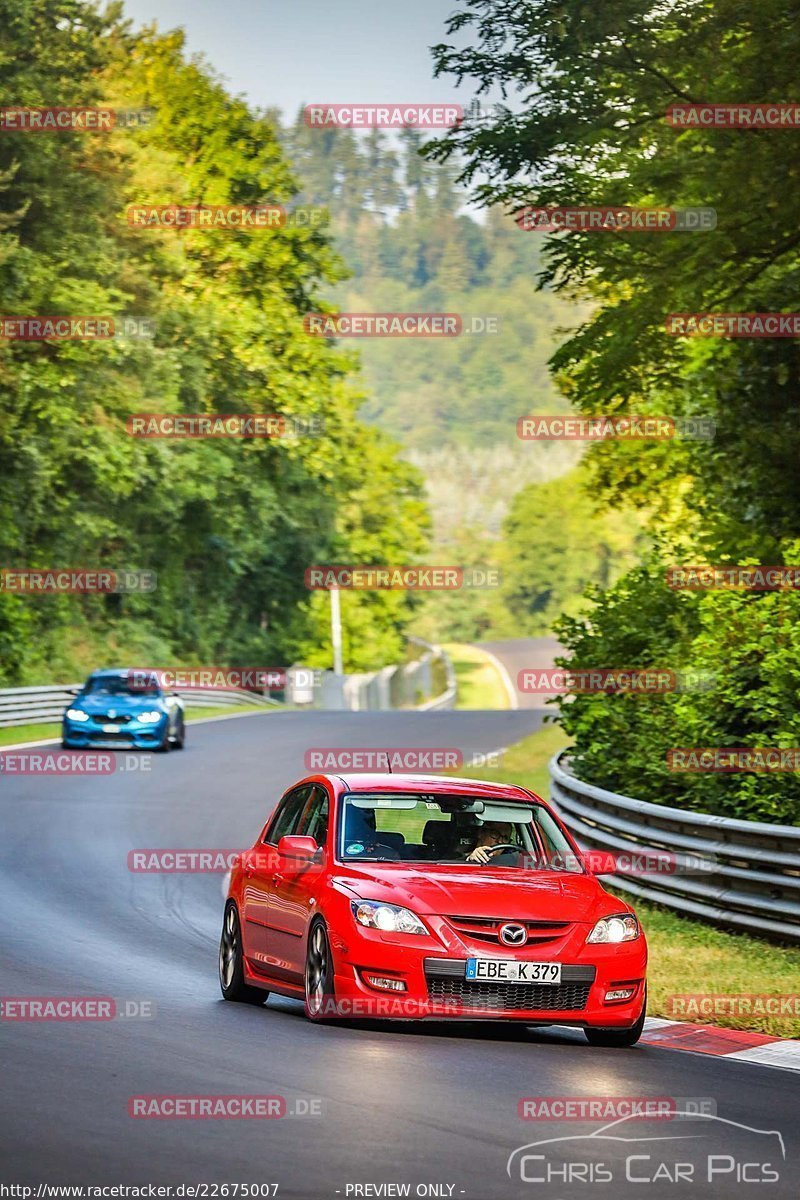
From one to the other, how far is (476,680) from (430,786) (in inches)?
4224

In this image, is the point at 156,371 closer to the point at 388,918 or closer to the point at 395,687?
the point at 395,687

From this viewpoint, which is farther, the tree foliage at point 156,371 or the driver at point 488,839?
the tree foliage at point 156,371

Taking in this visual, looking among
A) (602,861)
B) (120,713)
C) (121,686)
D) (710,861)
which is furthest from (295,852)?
(121,686)

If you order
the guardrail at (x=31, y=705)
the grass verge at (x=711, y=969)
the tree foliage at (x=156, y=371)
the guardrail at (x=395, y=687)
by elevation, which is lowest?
the guardrail at (x=395, y=687)

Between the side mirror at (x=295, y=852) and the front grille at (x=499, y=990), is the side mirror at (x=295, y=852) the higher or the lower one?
the higher one

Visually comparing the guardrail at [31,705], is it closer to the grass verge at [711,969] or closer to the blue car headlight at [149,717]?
the blue car headlight at [149,717]

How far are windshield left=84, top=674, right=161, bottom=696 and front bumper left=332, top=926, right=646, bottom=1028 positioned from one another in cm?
2471

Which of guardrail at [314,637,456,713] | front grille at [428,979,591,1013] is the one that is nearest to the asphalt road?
front grille at [428,979,591,1013]

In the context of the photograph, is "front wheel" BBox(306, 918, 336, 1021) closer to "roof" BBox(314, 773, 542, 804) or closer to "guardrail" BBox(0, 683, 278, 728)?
"roof" BBox(314, 773, 542, 804)

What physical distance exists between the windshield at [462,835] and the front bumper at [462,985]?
909mm

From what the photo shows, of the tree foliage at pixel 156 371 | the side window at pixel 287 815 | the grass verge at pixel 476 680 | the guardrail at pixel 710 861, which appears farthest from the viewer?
the grass verge at pixel 476 680

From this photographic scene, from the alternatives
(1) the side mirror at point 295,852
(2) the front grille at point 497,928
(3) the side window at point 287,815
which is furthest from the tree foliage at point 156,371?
(2) the front grille at point 497,928

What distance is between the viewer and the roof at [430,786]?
450 inches

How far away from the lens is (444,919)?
401 inches
